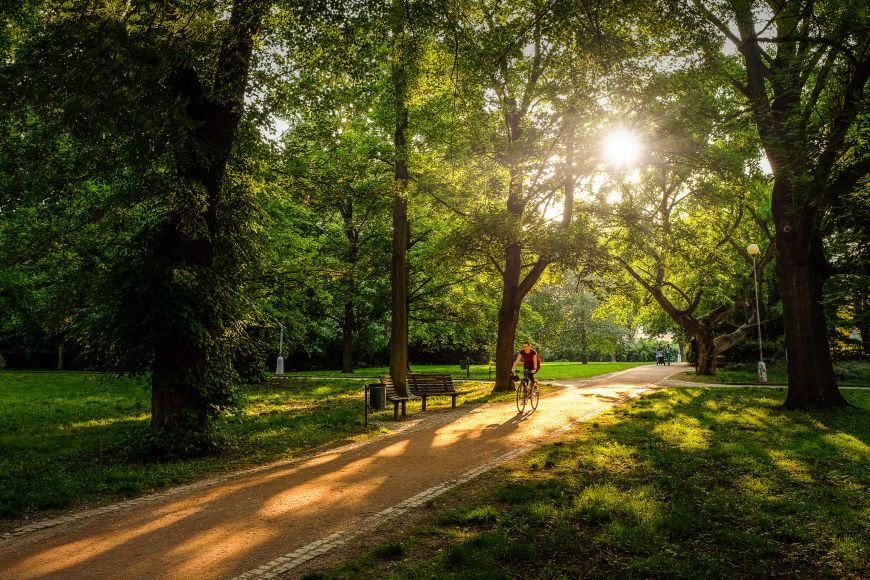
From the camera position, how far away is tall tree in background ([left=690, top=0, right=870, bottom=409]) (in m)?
9.34

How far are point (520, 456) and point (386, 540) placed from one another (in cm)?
403

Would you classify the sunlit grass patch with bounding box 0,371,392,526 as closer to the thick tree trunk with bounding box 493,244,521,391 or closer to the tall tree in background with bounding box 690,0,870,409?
the thick tree trunk with bounding box 493,244,521,391

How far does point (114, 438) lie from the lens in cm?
1067

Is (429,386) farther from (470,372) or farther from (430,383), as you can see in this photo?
(470,372)

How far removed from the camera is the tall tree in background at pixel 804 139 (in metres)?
9.34

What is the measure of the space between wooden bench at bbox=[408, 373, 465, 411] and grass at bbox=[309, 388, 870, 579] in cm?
→ 563

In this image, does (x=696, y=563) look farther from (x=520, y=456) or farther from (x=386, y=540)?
(x=520, y=456)

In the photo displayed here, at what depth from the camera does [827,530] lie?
509 cm

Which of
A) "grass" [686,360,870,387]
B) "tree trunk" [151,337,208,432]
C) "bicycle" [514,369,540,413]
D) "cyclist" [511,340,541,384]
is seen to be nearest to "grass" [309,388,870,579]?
"bicycle" [514,369,540,413]

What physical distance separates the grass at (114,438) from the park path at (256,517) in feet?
2.36

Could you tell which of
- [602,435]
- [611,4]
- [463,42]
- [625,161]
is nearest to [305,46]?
[463,42]

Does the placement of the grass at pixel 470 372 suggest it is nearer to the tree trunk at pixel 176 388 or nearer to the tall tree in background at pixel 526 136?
the tall tree in background at pixel 526 136

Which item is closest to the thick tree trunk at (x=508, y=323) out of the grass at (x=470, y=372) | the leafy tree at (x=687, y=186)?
the leafy tree at (x=687, y=186)

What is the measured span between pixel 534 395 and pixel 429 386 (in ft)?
9.44
